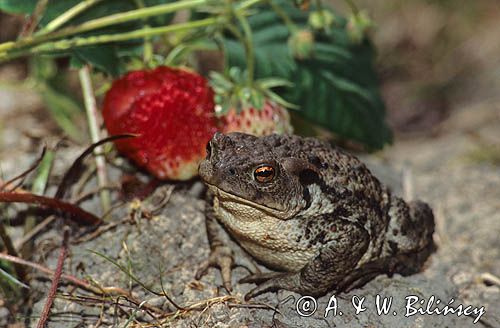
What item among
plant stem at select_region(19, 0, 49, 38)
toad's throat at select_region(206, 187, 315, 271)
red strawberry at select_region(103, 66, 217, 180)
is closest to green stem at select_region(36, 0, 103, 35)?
plant stem at select_region(19, 0, 49, 38)

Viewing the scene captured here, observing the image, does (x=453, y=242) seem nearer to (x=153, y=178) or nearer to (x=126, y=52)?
(x=153, y=178)

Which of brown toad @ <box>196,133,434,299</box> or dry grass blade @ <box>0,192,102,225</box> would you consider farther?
dry grass blade @ <box>0,192,102,225</box>

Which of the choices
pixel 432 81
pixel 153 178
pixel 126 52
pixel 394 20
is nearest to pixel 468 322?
pixel 153 178

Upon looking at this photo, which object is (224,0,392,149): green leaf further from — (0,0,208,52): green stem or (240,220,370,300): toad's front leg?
(240,220,370,300): toad's front leg

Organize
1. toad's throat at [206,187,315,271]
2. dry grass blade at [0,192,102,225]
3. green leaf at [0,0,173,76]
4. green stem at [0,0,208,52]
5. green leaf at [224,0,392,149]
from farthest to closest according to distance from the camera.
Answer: green leaf at [224,0,392,149], green leaf at [0,0,173,76], green stem at [0,0,208,52], dry grass blade at [0,192,102,225], toad's throat at [206,187,315,271]

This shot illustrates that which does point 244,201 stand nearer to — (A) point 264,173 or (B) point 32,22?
(A) point 264,173

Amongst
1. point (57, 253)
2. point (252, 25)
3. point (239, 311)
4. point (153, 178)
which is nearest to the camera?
point (239, 311)

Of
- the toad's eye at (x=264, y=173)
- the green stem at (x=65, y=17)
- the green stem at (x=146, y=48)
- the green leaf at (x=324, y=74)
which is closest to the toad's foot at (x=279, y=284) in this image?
the toad's eye at (x=264, y=173)
